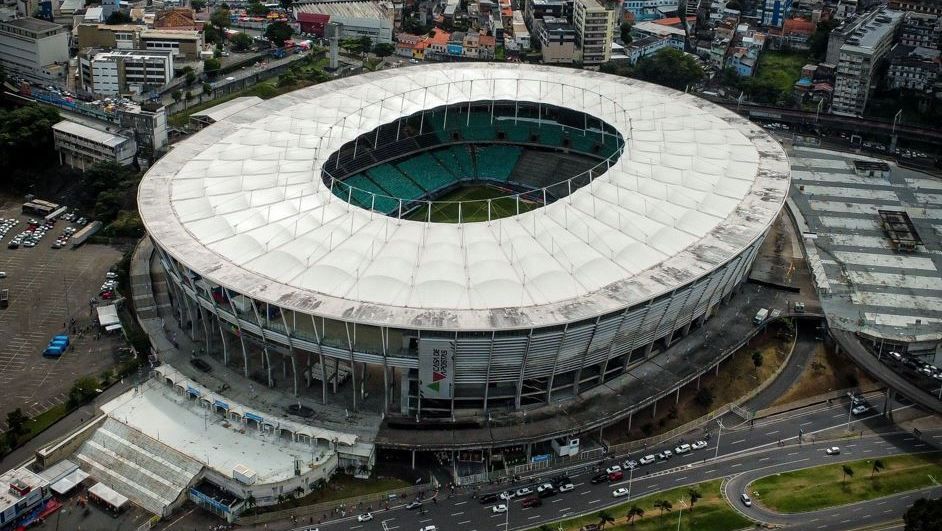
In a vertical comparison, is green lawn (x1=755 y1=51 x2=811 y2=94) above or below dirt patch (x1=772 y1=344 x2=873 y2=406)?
above

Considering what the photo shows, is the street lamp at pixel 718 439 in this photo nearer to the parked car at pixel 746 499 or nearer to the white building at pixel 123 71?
the parked car at pixel 746 499

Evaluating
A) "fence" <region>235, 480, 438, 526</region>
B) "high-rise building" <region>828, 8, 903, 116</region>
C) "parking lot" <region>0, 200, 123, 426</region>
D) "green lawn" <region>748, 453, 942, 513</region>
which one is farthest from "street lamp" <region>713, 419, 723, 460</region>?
"high-rise building" <region>828, 8, 903, 116</region>

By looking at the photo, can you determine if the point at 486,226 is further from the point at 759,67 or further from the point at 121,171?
the point at 759,67

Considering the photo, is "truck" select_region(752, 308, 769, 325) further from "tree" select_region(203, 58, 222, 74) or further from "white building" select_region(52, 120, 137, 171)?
"tree" select_region(203, 58, 222, 74)

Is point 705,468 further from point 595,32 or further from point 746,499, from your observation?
point 595,32

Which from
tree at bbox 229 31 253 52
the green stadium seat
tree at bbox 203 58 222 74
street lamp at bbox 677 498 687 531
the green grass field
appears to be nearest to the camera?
street lamp at bbox 677 498 687 531

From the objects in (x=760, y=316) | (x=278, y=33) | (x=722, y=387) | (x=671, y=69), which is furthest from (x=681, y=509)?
(x=278, y=33)
